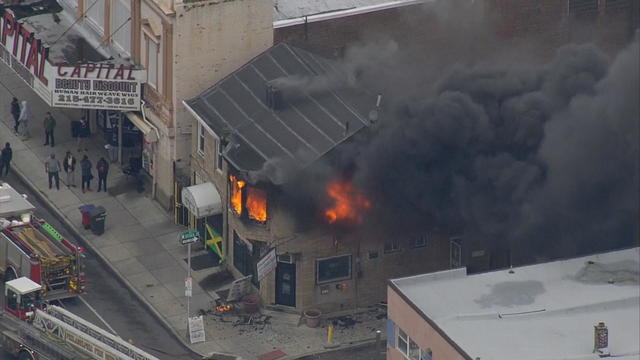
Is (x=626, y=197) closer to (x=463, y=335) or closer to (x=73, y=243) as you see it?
(x=463, y=335)

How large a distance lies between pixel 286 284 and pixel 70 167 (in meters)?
11.3

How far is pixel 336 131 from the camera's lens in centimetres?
6362

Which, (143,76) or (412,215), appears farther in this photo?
(143,76)

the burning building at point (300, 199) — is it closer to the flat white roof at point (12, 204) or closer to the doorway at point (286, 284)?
the doorway at point (286, 284)

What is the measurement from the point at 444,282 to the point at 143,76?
57.2 feet

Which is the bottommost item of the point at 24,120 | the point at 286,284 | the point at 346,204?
the point at 286,284

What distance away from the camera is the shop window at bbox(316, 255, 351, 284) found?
64562mm

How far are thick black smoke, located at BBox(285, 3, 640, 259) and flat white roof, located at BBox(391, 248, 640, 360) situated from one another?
3.39m

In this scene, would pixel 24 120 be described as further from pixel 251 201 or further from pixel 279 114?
pixel 251 201

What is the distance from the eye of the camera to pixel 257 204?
6425cm

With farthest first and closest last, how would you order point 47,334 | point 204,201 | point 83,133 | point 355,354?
point 83,133, point 204,201, point 355,354, point 47,334

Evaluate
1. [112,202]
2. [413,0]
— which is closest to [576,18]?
[413,0]

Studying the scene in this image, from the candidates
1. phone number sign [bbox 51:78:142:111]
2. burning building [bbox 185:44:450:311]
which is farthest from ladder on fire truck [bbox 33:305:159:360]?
phone number sign [bbox 51:78:142:111]

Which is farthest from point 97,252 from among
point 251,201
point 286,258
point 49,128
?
point 286,258
